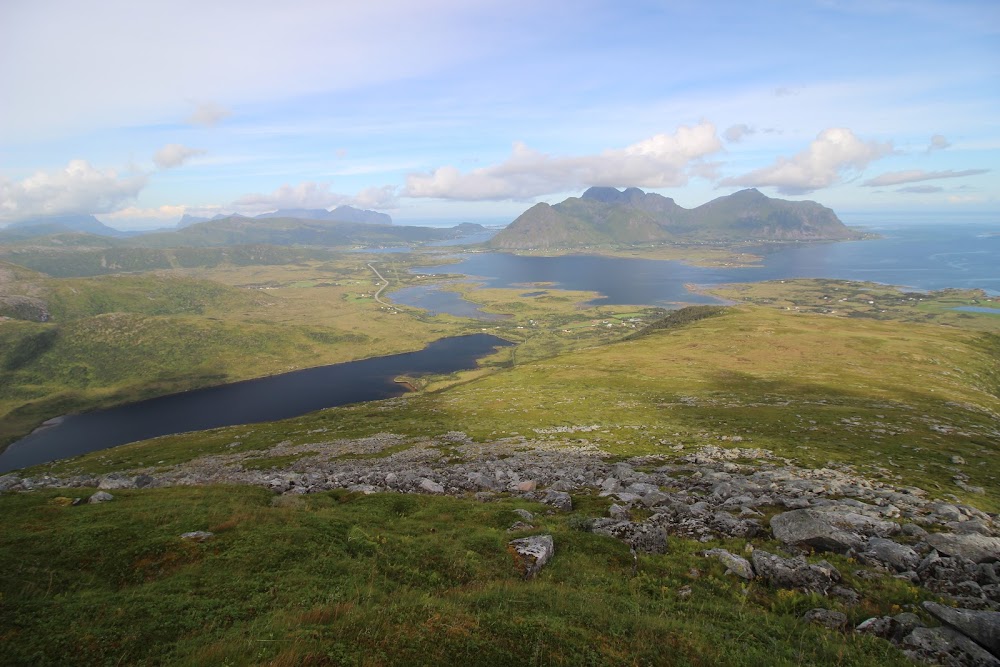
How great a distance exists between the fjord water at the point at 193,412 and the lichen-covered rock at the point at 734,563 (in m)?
156

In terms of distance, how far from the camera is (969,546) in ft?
67.2

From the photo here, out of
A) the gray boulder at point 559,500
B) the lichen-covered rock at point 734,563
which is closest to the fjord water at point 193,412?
the gray boulder at point 559,500

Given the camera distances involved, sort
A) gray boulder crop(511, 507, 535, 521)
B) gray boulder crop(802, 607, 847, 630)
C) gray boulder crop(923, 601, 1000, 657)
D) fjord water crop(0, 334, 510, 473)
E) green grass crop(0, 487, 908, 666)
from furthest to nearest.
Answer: fjord water crop(0, 334, 510, 473) < gray boulder crop(511, 507, 535, 521) < gray boulder crop(802, 607, 847, 630) < gray boulder crop(923, 601, 1000, 657) < green grass crop(0, 487, 908, 666)

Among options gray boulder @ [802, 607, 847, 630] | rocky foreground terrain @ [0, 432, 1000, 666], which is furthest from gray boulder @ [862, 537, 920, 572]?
gray boulder @ [802, 607, 847, 630]

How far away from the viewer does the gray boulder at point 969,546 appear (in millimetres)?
19880

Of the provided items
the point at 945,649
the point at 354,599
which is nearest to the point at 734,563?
the point at 945,649

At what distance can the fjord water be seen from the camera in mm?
138500

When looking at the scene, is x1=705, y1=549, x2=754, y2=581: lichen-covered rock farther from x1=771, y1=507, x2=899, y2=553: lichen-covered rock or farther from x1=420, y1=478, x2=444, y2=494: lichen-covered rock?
x1=420, y1=478, x2=444, y2=494: lichen-covered rock

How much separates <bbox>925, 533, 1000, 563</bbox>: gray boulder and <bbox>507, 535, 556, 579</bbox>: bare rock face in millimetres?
18274

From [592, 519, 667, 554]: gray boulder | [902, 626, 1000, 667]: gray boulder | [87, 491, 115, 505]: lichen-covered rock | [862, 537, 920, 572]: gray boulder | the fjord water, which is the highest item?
[902, 626, 1000, 667]: gray boulder

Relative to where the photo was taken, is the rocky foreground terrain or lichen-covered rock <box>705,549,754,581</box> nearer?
the rocky foreground terrain

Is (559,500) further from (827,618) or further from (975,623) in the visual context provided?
(975,623)

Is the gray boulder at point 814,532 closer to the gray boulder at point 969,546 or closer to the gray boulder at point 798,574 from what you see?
the gray boulder at point 798,574

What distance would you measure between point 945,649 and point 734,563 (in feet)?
24.1
